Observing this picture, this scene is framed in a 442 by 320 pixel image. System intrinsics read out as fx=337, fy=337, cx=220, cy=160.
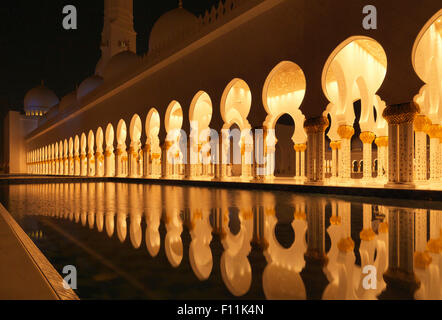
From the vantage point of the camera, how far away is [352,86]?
26.7ft

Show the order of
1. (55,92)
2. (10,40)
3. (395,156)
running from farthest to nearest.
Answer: (55,92), (10,40), (395,156)

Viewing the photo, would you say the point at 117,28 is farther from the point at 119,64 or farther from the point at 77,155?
the point at 77,155

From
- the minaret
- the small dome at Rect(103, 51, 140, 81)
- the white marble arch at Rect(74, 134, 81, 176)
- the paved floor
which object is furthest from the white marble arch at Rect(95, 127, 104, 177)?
the paved floor

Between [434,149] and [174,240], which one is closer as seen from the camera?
[174,240]

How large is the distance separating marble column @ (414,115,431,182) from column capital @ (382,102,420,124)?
50.3 inches

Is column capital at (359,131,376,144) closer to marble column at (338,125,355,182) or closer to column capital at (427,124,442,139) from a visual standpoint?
marble column at (338,125,355,182)

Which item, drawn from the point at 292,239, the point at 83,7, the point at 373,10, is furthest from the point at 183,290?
the point at 83,7

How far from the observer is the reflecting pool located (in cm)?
131

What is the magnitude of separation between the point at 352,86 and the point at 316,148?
2.21 metres

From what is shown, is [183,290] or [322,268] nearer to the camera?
[183,290]

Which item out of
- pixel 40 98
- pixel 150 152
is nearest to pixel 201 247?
pixel 150 152

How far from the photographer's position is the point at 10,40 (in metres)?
23.0
